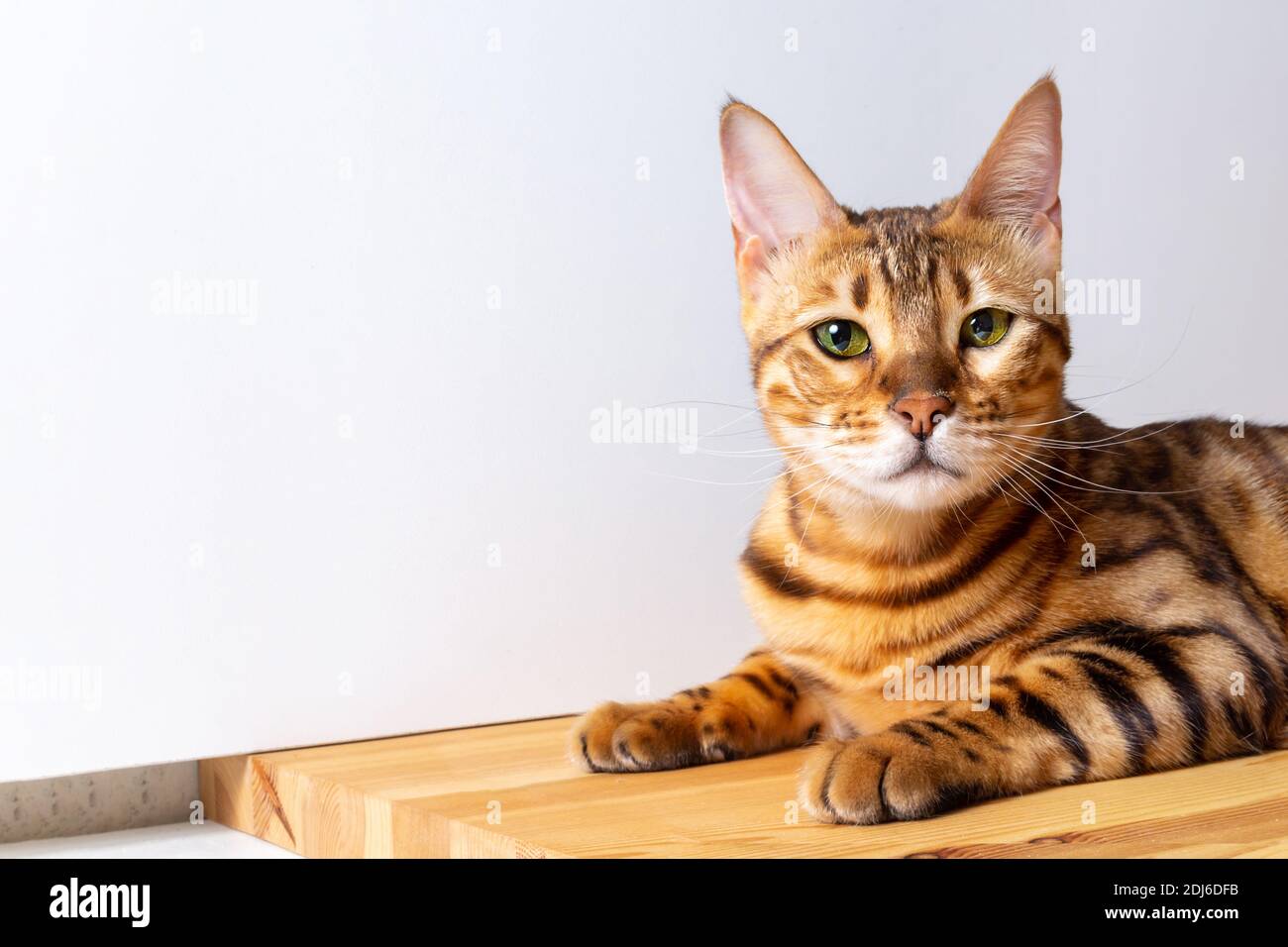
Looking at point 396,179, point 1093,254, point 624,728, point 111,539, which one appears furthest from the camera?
point 1093,254

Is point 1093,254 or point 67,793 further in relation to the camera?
point 1093,254

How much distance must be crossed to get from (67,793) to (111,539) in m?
0.33

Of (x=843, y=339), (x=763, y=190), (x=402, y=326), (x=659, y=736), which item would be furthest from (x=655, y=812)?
(x=402, y=326)

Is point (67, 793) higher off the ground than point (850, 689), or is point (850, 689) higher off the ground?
point (850, 689)

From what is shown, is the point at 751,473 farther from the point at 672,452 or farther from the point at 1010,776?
the point at 1010,776

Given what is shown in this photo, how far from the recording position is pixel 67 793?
166cm

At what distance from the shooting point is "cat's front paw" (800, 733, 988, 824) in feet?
3.68

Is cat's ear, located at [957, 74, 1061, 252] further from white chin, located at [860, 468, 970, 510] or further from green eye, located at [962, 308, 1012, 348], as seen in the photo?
white chin, located at [860, 468, 970, 510]

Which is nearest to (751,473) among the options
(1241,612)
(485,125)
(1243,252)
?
(485,125)

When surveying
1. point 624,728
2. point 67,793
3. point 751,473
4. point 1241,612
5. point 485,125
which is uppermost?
point 485,125

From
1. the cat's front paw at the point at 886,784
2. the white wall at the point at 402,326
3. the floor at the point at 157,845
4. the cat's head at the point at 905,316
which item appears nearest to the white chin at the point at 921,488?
the cat's head at the point at 905,316

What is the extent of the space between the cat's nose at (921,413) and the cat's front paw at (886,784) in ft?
0.95

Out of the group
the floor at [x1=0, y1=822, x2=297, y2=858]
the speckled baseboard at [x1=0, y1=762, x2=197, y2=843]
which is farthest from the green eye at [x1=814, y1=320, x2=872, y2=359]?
the speckled baseboard at [x1=0, y1=762, x2=197, y2=843]

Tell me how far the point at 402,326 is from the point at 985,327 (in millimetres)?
766
